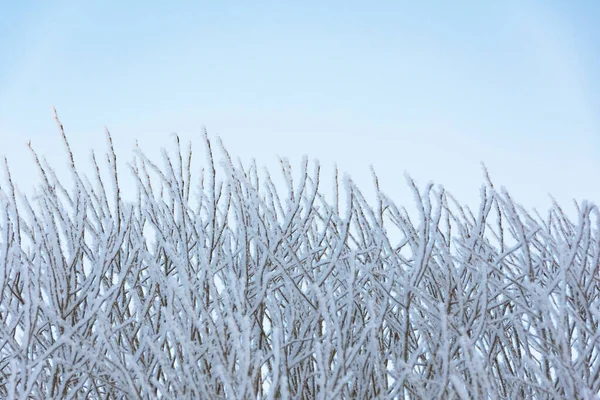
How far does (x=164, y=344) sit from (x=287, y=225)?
66 cm

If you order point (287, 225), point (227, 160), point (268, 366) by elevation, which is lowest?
point (268, 366)

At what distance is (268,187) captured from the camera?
3113mm

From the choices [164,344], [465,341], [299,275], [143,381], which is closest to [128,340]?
[164,344]

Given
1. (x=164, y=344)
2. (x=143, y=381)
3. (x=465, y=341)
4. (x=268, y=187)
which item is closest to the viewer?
(x=465, y=341)

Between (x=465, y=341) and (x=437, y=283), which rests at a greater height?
(x=437, y=283)

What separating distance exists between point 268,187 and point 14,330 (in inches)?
51.4

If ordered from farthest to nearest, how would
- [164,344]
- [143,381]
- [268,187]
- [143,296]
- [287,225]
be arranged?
1. [268,187]
2. [143,296]
3. [287,225]
4. [164,344]
5. [143,381]

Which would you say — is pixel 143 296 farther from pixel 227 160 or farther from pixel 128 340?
pixel 227 160

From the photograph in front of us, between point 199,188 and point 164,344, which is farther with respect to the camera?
point 199,188

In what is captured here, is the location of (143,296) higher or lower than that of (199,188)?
lower

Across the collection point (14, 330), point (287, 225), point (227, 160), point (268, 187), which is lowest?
point (14, 330)

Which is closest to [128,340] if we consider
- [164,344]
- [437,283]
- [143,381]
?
[164,344]

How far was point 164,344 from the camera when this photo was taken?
7.72 ft

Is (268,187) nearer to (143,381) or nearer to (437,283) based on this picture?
(437,283)
